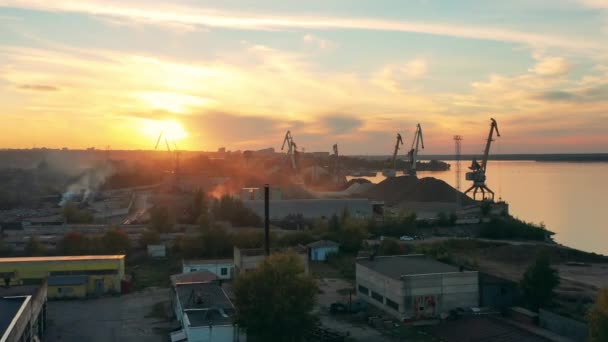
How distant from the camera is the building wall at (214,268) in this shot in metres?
10.6

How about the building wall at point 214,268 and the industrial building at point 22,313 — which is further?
the building wall at point 214,268

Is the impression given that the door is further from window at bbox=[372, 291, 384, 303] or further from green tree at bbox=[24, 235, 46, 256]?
window at bbox=[372, 291, 384, 303]

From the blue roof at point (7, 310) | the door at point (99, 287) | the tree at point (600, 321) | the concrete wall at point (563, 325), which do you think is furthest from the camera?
the door at point (99, 287)

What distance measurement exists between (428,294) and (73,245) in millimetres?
8262

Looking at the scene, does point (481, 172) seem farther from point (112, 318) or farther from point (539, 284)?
point (112, 318)

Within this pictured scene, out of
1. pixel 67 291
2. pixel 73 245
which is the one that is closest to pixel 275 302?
pixel 67 291

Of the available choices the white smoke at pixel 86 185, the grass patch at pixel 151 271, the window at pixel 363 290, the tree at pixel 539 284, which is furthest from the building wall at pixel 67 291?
the white smoke at pixel 86 185

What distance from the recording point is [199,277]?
9445 mm

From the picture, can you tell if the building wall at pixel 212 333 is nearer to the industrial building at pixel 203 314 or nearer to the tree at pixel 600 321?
the industrial building at pixel 203 314

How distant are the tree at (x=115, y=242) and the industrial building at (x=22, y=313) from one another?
4986mm

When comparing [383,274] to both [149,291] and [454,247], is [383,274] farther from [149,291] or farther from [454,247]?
[454,247]

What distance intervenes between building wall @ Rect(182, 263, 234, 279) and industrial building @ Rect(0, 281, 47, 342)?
3119 mm

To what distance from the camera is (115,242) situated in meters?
12.8

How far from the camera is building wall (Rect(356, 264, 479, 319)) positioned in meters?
7.79
